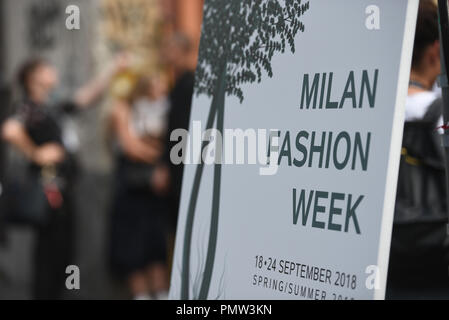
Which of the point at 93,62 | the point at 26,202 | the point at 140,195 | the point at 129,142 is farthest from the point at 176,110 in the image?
the point at 93,62

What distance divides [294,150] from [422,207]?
0.74 meters

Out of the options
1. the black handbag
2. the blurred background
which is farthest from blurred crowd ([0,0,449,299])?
the blurred background

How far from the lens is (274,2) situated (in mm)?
3018

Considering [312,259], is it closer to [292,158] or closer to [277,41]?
[292,158]

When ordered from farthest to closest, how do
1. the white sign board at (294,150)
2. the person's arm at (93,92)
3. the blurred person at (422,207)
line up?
the person's arm at (93,92) < the blurred person at (422,207) < the white sign board at (294,150)

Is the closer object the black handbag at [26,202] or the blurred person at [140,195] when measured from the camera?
the black handbag at [26,202]

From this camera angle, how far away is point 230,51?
325cm

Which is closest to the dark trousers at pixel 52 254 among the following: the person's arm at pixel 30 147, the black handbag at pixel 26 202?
the black handbag at pixel 26 202

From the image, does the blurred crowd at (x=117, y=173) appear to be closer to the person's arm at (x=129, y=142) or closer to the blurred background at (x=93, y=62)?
the person's arm at (x=129, y=142)

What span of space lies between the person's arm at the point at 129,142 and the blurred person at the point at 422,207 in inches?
156

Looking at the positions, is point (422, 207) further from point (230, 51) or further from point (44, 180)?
point (44, 180)

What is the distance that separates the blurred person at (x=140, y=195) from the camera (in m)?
7.35

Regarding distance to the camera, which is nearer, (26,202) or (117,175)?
(26,202)
